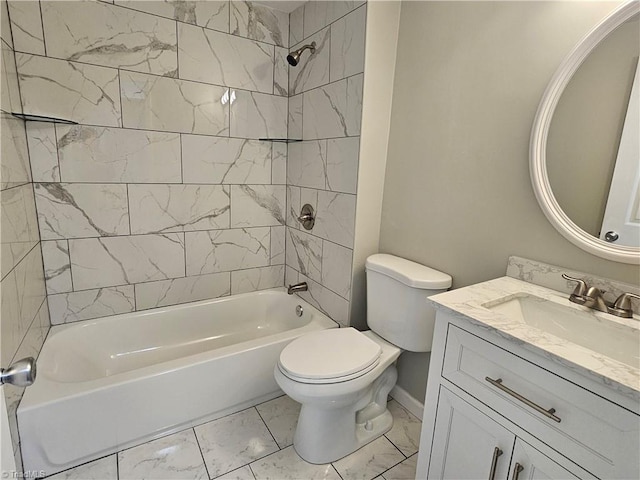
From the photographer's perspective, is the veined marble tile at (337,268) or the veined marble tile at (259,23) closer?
the veined marble tile at (337,268)

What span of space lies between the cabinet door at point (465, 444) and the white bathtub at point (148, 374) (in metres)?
0.90

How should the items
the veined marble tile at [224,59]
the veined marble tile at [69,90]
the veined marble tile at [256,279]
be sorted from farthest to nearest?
the veined marble tile at [256,279]
the veined marble tile at [224,59]
the veined marble tile at [69,90]

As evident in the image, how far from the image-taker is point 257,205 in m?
2.37

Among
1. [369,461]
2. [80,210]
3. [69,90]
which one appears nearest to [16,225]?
[80,210]

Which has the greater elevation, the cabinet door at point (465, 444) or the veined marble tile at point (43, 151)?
the veined marble tile at point (43, 151)

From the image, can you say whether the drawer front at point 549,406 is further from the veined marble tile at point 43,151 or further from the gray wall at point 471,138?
the veined marble tile at point 43,151

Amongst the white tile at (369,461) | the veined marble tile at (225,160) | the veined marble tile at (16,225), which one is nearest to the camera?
the veined marble tile at (16,225)

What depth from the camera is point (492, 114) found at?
1.39 m

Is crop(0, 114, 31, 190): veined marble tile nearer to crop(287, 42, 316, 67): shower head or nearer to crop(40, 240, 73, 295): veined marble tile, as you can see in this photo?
crop(40, 240, 73, 295): veined marble tile

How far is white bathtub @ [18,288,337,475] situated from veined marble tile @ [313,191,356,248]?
0.51 m

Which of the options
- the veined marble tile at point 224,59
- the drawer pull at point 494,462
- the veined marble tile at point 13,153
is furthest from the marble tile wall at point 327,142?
the veined marble tile at point 13,153

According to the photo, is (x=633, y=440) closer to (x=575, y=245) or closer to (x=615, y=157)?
(x=575, y=245)

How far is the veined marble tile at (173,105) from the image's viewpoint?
1.87 metres

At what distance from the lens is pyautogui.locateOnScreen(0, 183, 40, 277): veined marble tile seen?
3.98ft
